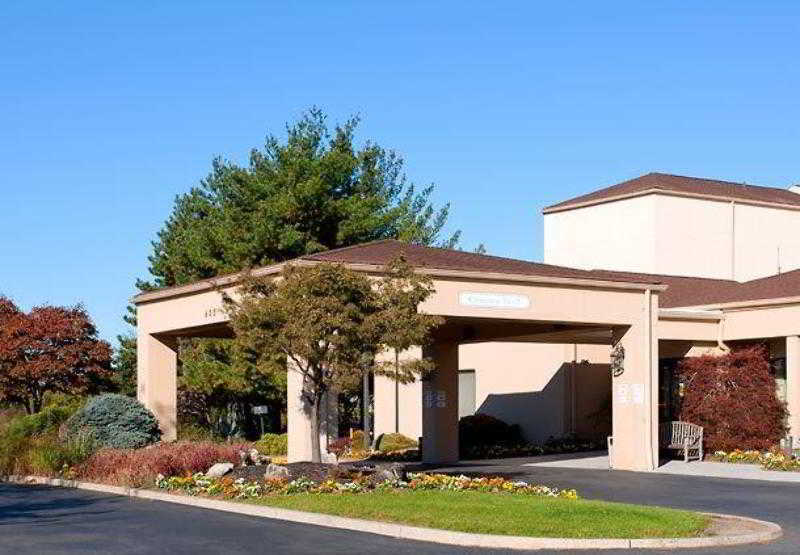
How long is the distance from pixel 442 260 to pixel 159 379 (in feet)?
27.8

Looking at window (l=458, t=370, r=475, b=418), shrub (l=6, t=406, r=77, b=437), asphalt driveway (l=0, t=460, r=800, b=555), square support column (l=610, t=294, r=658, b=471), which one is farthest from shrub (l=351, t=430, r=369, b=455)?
asphalt driveway (l=0, t=460, r=800, b=555)

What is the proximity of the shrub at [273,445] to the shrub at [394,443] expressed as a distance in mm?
3000

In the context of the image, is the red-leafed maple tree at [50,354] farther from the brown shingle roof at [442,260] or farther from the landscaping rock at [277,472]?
the landscaping rock at [277,472]

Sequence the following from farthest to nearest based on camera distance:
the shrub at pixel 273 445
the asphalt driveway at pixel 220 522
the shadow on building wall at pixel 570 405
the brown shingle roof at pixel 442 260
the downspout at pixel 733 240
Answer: the downspout at pixel 733 240 → the shadow on building wall at pixel 570 405 → the shrub at pixel 273 445 → the brown shingle roof at pixel 442 260 → the asphalt driveway at pixel 220 522

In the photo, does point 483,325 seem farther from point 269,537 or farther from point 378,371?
point 269,537

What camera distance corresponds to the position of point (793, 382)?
108ft

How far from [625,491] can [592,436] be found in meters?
15.1

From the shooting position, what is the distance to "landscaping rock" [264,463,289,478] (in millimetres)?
21266

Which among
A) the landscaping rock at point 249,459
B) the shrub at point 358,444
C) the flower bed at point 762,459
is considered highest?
the landscaping rock at point 249,459

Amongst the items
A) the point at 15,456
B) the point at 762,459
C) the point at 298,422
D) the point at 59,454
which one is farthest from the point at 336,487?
the point at 762,459

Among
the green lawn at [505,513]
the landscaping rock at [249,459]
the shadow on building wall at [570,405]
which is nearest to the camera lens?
the green lawn at [505,513]

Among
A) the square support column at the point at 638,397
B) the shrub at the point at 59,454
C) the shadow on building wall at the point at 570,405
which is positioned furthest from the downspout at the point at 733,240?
the shrub at the point at 59,454

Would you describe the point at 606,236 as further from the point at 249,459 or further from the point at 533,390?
the point at 249,459

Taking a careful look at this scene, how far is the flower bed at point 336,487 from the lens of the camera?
66.7 feet
